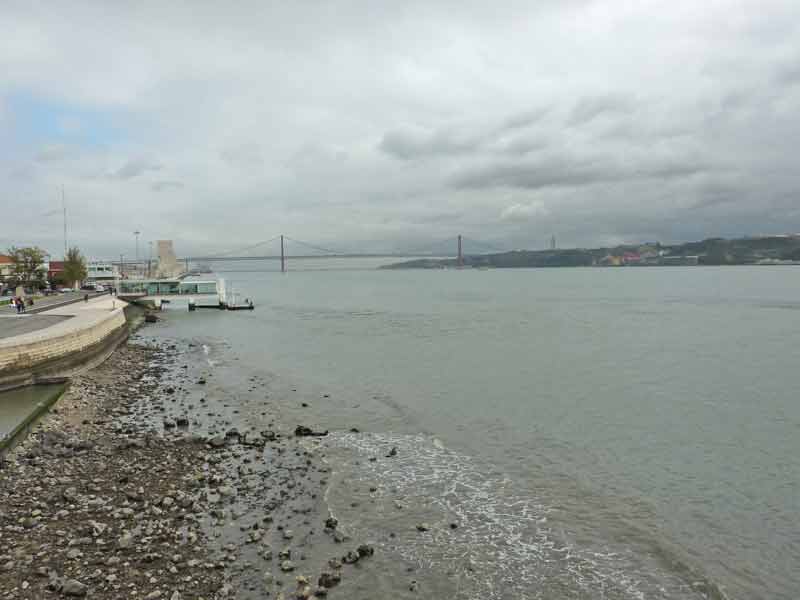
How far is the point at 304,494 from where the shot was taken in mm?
10969

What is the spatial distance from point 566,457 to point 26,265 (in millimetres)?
56379

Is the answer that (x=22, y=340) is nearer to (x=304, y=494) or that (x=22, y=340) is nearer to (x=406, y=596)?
(x=304, y=494)

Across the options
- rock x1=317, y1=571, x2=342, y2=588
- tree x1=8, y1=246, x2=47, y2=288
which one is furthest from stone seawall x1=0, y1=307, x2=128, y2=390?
tree x1=8, y1=246, x2=47, y2=288

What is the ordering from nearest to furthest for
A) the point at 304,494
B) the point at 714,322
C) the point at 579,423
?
the point at 304,494 < the point at 579,423 < the point at 714,322

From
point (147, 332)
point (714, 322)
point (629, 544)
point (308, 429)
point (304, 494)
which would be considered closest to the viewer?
point (629, 544)

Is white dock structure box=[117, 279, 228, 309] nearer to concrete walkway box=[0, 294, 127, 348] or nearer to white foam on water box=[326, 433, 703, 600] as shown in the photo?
concrete walkway box=[0, 294, 127, 348]

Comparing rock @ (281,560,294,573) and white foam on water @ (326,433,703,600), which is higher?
rock @ (281,560,294,573)

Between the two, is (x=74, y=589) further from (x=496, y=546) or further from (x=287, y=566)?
(x=496, y=546)

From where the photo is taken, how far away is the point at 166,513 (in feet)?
30.8

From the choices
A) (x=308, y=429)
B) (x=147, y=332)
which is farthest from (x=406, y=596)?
(x=147, y=332)

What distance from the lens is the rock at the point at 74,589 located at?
692cm

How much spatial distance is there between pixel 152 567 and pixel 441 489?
228 inches

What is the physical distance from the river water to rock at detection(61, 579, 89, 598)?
13.6ft

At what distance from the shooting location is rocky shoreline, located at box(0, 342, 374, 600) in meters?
7.46
